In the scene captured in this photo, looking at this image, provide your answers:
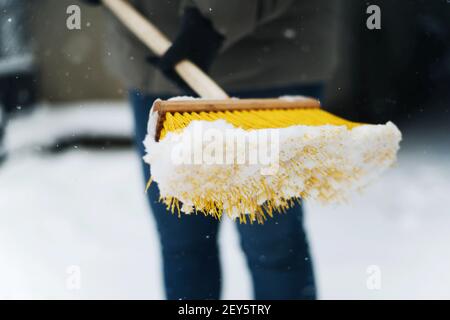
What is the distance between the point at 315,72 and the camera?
0.80 m

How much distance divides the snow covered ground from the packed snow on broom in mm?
358

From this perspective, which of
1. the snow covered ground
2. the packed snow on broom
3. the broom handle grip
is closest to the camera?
the packed snow on broom

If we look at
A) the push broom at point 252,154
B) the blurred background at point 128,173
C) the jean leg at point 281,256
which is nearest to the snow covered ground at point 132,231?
the blurred background at point 128,173

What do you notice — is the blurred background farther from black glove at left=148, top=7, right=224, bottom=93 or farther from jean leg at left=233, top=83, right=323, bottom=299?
black glove at left=148, top=7, right=224, bottom=93

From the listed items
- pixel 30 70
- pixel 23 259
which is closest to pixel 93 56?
pixel 30 70

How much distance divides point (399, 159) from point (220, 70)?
40.5 inches

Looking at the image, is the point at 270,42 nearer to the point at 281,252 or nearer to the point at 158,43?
the point at 158,43

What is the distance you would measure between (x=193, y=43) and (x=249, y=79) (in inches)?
4.1

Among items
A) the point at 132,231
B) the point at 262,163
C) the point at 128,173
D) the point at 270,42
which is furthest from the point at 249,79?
the point at 128,173

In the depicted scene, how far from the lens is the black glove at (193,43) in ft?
2.61

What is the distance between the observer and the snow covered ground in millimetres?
1195

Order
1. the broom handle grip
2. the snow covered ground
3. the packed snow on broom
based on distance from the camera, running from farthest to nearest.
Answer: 1. the snow covered ground
2. the broom handle grip
3. the packed snow on broom

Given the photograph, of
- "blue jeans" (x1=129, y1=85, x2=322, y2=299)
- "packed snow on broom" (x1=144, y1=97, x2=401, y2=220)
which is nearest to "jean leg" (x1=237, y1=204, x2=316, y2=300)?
"blue jeans" (x1=129, y1=85, x2=322, y2=299)

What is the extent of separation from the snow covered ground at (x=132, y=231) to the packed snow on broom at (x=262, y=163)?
358 millimetres
